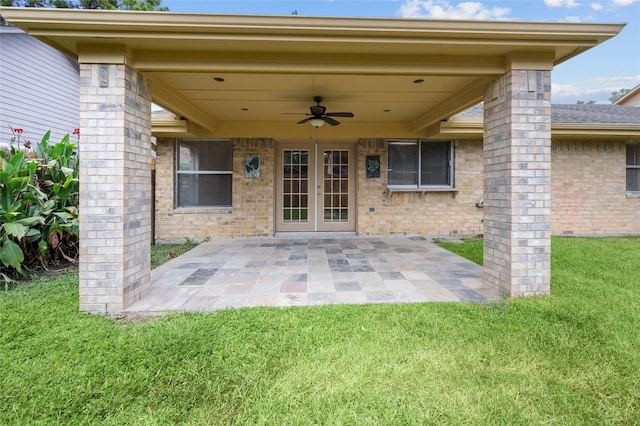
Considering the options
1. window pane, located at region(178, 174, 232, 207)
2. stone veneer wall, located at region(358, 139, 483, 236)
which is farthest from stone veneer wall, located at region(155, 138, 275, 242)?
stone veneer wall, located at region(358, 139, 483, 236)

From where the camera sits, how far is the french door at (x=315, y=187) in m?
7.02

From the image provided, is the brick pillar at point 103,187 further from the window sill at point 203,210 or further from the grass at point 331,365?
the window sill at point 203,210

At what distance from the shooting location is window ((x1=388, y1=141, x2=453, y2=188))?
7.01 m

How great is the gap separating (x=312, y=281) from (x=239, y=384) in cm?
194

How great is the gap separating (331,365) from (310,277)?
1.92 meters

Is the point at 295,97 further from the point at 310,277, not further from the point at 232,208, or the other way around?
the point at 232,208

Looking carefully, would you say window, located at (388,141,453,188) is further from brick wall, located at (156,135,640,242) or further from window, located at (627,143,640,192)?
window, located at (627,143,640,192)

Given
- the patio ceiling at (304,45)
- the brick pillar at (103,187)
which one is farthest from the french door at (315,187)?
the brick pillar at (103,187)

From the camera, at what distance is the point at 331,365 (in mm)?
1934

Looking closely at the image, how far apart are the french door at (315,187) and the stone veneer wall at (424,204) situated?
1.25ft

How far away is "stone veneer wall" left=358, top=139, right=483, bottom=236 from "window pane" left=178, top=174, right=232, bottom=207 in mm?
3088

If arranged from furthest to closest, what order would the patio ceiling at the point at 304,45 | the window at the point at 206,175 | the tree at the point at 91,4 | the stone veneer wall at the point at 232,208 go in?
the tree at the point at 91,4 → the window at the point at 206,175 → the stone veneer wall at the point at 232,208 → the patio ceiling at the point at 304,45

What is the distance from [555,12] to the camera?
1330cm

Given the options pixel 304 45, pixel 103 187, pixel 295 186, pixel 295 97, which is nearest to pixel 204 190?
pixel 295 186
